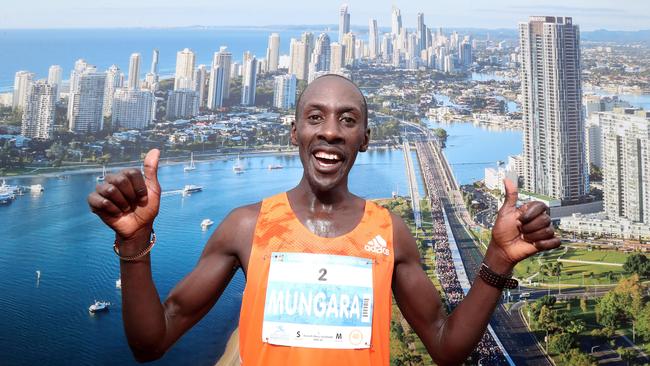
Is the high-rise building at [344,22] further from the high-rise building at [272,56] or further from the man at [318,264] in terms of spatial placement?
the man at [318,264]

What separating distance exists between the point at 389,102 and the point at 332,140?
69.0 feet

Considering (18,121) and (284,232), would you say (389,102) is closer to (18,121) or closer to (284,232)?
(18,121)

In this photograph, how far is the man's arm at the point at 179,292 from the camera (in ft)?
2.22

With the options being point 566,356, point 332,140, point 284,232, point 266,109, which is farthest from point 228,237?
point 266,109

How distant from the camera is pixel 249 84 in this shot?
A: 21.5 meters

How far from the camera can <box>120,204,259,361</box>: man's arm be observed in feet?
2.22

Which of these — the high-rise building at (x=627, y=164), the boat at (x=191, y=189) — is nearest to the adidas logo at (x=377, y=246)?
the high-rise building at (x=627, y=164)

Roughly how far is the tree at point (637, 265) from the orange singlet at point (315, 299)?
10.6 meters

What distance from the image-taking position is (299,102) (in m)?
0.83

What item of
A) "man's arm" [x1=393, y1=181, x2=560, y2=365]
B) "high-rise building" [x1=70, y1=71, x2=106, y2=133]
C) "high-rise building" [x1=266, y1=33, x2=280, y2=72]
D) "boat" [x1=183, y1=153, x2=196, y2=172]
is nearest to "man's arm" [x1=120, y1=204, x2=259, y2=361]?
"man's arm" [x1=393, y1=181, x2=560, y2=365]

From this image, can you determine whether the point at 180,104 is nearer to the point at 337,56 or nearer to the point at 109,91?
the point at 109,91

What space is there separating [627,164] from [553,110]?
2.43 m

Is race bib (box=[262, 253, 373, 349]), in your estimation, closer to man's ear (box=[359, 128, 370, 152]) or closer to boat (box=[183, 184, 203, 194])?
man's ear (box=[359, 128, 370, 152])

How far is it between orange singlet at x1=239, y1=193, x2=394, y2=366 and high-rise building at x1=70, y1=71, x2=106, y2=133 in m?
17.9
